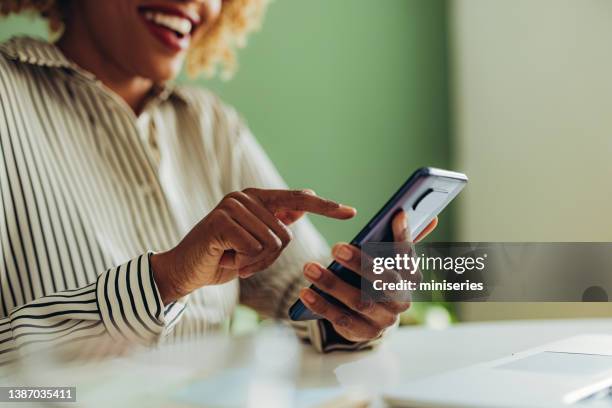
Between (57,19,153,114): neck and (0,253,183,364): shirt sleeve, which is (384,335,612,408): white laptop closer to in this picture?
(0,253,183,364): shirt sleeve

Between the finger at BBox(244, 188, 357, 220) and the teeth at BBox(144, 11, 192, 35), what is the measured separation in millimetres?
399

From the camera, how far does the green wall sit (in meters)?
1.40

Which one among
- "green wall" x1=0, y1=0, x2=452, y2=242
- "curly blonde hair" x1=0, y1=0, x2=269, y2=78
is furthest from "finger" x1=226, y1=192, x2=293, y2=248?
"green wall" x1=0, y1=0, x2=452, y2=242

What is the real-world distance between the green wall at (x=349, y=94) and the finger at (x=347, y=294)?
0.80 meters

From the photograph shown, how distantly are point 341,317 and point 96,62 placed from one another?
504 mm

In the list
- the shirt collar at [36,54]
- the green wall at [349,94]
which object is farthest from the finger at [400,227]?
the green wall at [349,94]

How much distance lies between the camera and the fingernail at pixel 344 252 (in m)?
0.49

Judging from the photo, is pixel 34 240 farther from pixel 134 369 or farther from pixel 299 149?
pixel 299 149

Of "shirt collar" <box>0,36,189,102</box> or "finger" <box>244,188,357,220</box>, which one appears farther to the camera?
"shirt collar" <box>0,36,189,102</box>

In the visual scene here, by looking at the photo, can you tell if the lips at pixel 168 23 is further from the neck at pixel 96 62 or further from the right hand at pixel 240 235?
the right hand at pixel 240 235

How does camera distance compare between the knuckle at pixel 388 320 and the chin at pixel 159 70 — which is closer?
the knuckle at pixel 388 320

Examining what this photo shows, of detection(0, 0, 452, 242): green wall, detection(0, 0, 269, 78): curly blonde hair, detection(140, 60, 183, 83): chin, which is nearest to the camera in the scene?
detection(140, 60, 183, 83): chin

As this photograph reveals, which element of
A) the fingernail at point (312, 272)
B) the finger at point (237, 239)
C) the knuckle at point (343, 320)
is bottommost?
the knuckle at point (343, 320)

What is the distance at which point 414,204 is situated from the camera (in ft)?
1.55
